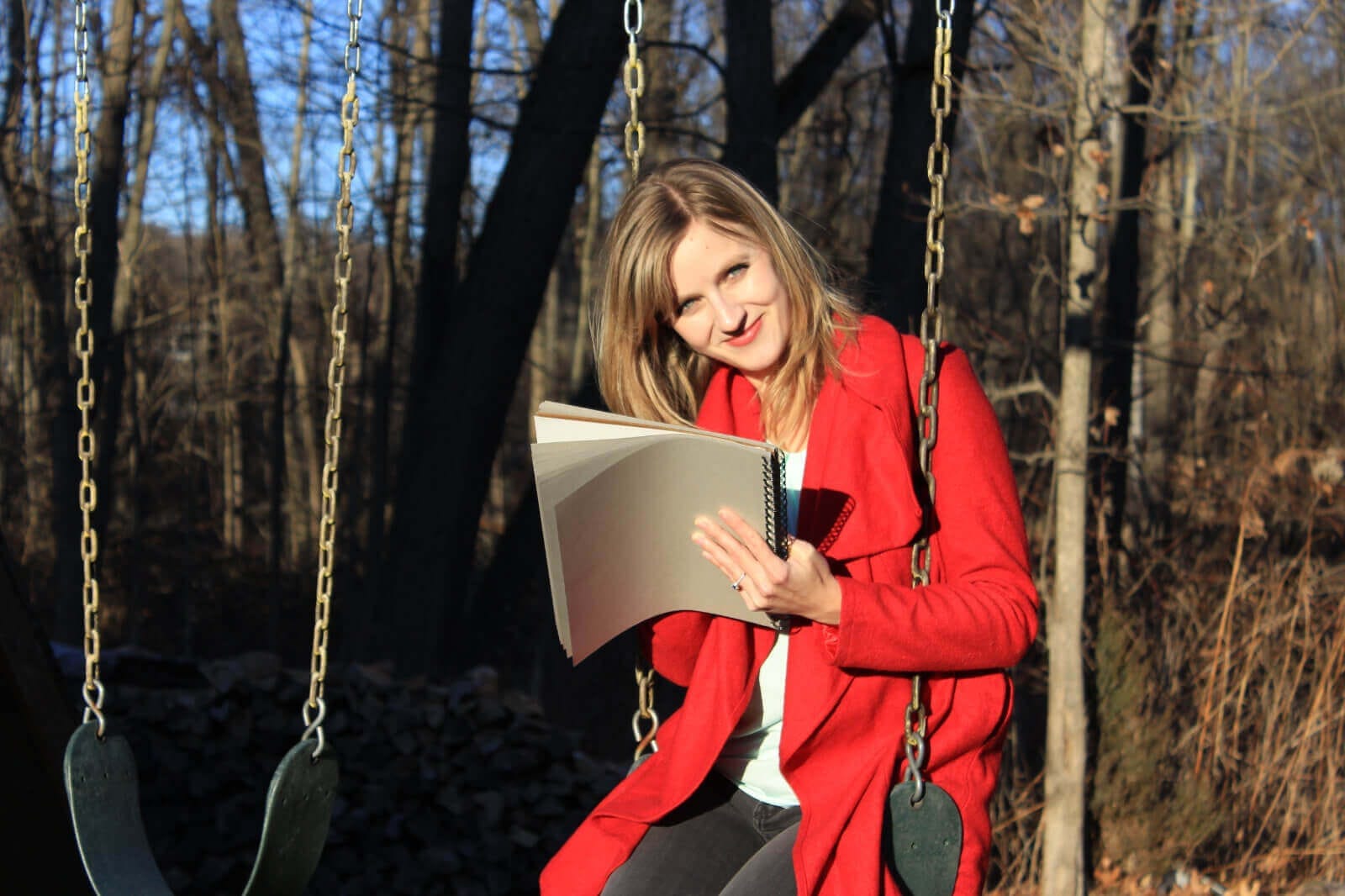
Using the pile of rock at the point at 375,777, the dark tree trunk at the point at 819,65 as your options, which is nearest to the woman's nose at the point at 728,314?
the pile of rock at the point at 375,777

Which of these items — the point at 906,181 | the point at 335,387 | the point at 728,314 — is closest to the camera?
the point at 728,314

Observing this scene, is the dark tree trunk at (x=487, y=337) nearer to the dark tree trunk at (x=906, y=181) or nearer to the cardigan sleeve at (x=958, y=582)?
the dark tree trunk at (x=906, y=181)

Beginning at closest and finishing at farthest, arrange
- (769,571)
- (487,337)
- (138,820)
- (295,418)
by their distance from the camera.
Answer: (769,571) < (138,820) < (487,337) < (295,418)

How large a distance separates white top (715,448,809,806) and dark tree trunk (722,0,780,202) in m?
4.56

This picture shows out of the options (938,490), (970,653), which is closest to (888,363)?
(938,490)

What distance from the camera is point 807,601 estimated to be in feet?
6.07

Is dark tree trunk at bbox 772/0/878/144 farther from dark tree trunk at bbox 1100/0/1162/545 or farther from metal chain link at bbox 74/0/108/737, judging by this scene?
metal chain link at bbox 74/0/108/737

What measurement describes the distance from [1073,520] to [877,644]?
2.98m

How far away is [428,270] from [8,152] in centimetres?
267

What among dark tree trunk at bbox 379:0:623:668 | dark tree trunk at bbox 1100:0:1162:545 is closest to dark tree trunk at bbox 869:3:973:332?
dark tree trunk at bbox 1100:0:1162:545

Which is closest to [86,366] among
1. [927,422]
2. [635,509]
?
[635,509]

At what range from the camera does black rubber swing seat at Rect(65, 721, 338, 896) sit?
2475 millimetres

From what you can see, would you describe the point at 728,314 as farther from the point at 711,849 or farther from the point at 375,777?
the point at 375,777

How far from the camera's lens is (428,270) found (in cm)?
736
